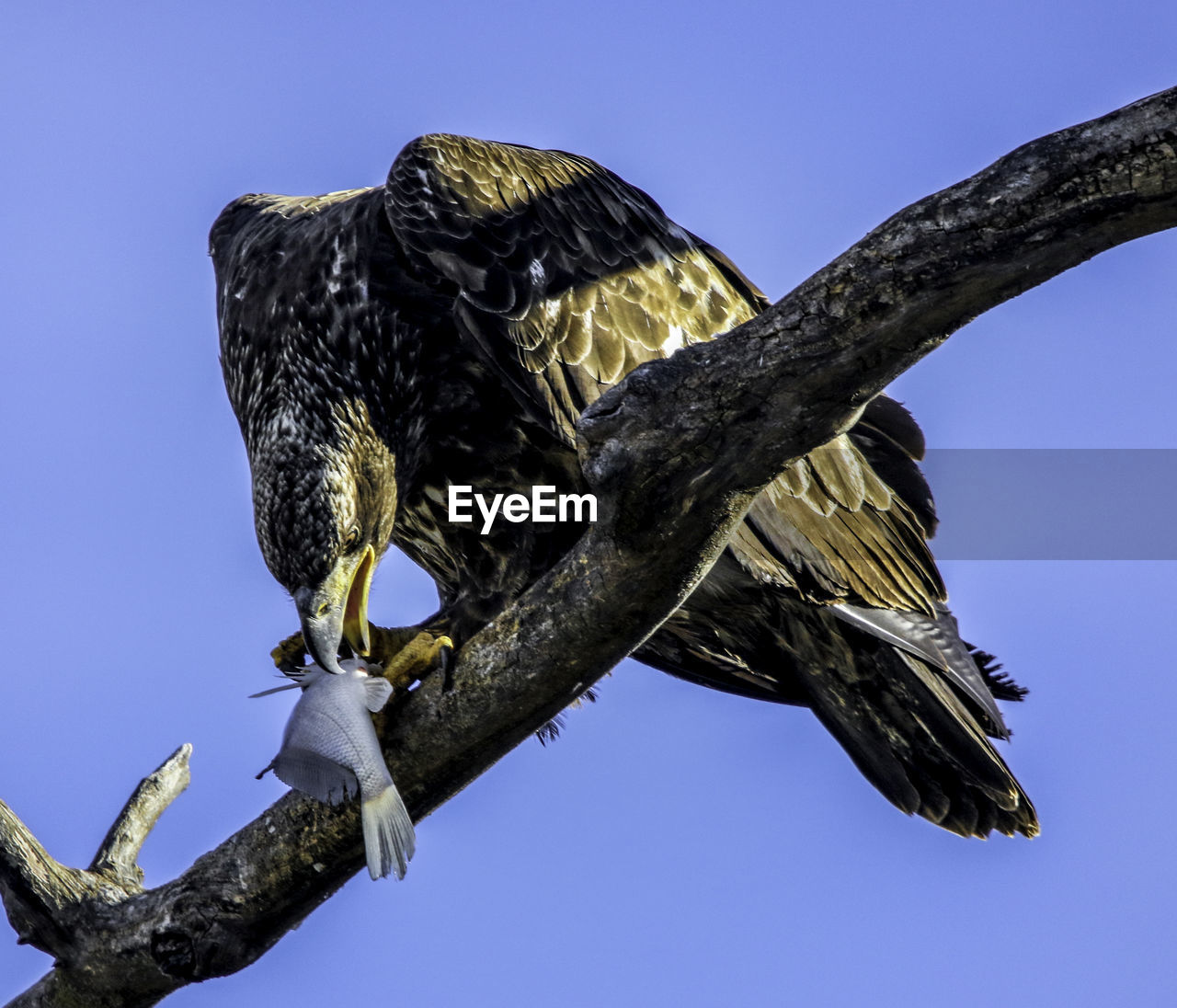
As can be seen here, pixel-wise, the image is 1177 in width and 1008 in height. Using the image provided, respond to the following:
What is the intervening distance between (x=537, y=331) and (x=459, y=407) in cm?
39

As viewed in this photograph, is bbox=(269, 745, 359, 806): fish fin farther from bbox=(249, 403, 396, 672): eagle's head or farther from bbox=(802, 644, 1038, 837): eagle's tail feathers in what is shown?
bbox=(802, 644, 1038, 837): eagle's tail feathers

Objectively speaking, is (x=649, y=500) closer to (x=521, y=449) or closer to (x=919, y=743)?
(x=521, y=449)

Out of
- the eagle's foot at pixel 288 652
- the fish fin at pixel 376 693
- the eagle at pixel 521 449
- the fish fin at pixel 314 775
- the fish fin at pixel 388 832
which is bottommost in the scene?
the fish fin at pixel 388 832

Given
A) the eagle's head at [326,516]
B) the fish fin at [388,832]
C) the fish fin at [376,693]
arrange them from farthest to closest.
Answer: the eagle's head at [326,516] < the fish fin at [376,693] < the fish fin at [388,832]

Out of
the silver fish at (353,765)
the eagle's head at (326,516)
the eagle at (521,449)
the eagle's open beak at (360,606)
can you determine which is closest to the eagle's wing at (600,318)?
the eagle at (521,449)

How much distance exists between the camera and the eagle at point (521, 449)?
4.24 m

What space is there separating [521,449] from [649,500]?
1582 millimetres

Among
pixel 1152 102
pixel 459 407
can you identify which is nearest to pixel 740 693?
pixel 459 407

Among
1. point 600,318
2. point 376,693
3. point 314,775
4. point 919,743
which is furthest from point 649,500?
point 919,743

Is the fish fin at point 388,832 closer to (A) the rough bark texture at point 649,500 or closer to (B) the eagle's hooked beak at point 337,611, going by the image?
(A) the rough bark texture at point 649,500

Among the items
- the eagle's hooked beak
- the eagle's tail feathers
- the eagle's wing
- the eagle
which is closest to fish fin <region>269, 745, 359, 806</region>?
the eagle's hooked beak

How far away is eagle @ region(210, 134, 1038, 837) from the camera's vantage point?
13.9 ft

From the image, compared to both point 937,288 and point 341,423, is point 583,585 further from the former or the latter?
point 341,423

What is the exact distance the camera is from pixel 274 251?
470cm
